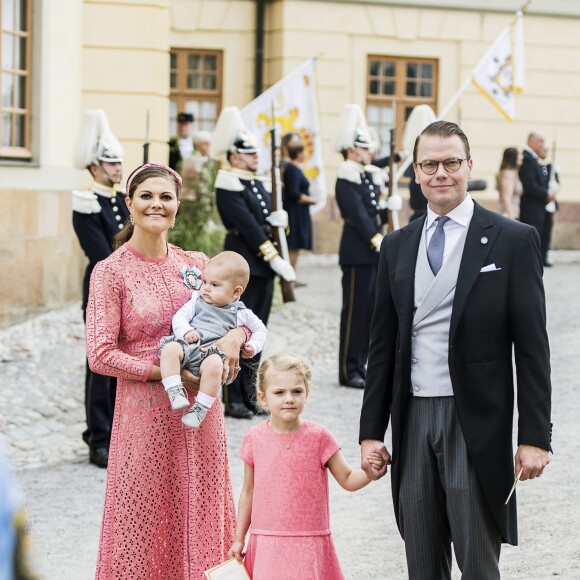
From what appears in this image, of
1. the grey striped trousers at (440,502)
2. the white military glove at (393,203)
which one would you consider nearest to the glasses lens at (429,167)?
the grey striped trousers at (440,502)

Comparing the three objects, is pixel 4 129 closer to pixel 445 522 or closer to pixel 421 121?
pixel 421 121

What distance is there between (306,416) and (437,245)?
5.14 m

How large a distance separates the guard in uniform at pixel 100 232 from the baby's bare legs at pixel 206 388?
3.14 m

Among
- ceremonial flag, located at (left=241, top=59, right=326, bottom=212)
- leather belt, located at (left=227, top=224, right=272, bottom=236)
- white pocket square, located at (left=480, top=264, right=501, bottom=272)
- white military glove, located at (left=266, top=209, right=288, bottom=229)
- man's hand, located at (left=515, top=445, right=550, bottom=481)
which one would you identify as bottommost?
man's hand, located at (left=515, top=445, right=550, bottom=481)

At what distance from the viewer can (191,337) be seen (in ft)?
13.8

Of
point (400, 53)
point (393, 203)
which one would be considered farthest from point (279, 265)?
point (400, 53)

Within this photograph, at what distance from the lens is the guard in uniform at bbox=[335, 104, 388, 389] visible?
10094mm

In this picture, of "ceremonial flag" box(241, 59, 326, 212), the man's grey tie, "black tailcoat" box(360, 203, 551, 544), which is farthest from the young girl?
"ceremonial flag" box(241, 59, 326, 212)

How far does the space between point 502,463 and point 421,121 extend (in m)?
7.83

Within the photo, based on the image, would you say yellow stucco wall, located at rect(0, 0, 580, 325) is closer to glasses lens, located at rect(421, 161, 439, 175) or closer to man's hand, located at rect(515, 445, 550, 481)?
glasses lens, located at rect(421, 161, 439, 175)

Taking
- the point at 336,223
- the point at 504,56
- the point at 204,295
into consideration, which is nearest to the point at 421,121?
the point at 504,56

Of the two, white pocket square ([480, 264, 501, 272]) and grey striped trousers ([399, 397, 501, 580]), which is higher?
white pocket square ([480, 264, 501, 272])

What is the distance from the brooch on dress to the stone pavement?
4.23 ft

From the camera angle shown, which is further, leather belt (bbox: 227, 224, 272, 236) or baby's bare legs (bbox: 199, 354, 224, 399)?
leather belt (bbox: 227, 224, 272, 236)
